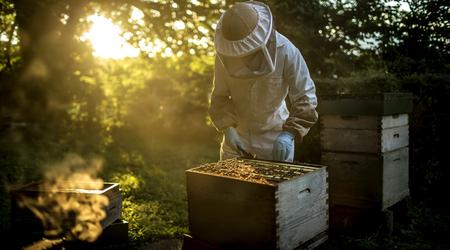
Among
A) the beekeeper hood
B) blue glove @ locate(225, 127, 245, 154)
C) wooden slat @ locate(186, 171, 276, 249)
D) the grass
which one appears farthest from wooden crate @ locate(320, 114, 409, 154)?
wooden slat @ locate(186, 171, 276, 249)

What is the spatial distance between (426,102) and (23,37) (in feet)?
28.3

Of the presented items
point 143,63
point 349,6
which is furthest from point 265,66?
point 143,63

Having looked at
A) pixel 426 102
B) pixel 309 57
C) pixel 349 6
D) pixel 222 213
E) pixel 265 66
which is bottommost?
pixel 222 213

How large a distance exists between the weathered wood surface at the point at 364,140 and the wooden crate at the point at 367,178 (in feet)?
0.18

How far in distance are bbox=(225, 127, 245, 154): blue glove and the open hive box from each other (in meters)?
0.58

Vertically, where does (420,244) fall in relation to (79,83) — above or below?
below

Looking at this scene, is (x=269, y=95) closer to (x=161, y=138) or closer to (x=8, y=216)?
(x=8, y=216)

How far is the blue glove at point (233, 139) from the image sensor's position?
274cm

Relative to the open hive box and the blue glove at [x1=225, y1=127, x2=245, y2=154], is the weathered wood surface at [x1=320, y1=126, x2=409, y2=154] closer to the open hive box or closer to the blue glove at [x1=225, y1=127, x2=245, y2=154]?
the blue glove at [x1=225, y1=127, x2=245, y2=154]

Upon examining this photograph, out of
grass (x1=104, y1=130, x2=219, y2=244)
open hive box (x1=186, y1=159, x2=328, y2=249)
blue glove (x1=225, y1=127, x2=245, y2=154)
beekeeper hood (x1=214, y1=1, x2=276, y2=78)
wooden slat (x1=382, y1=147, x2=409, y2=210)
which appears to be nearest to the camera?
open hive box (x1=186, y1=159, x2=328, y2=249)

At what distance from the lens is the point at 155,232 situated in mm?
3760

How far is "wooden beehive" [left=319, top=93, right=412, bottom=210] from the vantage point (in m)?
3.27

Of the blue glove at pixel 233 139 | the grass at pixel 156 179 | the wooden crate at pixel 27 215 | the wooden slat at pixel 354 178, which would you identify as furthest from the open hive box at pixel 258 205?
the grass at pixel 156 179

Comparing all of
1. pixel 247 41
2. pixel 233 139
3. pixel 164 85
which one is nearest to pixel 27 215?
pixel 233 139
